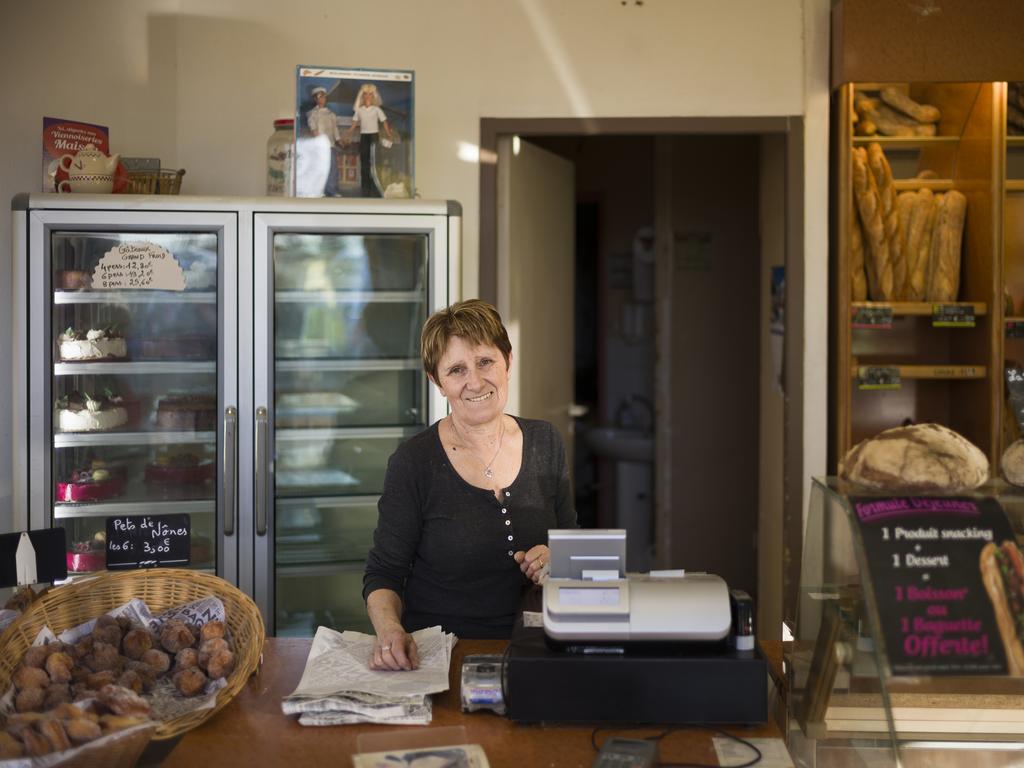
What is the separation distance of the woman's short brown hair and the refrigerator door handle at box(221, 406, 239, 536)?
4.05ft

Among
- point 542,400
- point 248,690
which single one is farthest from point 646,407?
point 248,690

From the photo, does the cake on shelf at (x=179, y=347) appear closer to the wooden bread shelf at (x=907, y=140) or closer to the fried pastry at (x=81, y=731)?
the fried pastry at (x=81, y=731)

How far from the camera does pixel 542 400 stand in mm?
4543

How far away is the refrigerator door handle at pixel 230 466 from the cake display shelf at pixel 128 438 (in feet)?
0.51

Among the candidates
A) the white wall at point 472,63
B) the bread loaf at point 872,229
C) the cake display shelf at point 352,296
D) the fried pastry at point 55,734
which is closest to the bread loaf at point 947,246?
the bread loaf at point 872,229

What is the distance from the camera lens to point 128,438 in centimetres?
358

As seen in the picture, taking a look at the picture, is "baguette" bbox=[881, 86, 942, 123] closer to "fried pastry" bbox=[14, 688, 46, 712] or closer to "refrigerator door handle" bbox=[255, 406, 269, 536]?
"refrigerator door handle" bbox=[255, 406, 269, 536]

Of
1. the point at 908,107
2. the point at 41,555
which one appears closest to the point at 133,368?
the point at 41,555

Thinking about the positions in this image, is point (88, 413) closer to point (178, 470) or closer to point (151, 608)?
point (178, 470)

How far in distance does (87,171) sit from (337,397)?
1.08 metres

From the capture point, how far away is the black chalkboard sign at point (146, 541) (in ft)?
7.80

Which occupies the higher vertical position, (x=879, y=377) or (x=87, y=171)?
(x=87, y=171)

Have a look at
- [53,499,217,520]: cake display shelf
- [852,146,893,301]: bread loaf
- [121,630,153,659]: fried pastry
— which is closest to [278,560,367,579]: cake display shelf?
[53,499,217,520]: cake display shelf

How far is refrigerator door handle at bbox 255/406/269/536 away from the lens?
3.51 m
